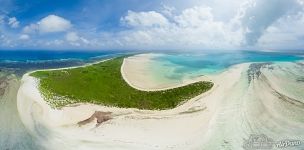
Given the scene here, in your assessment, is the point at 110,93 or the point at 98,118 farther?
the point at 110,93

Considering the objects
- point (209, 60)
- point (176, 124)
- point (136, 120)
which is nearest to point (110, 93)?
point (136, 120)

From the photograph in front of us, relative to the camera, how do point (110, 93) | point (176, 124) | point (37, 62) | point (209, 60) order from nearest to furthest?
point (176, 124) < point (110, 93) < point (37, 62) < point (209, 60)

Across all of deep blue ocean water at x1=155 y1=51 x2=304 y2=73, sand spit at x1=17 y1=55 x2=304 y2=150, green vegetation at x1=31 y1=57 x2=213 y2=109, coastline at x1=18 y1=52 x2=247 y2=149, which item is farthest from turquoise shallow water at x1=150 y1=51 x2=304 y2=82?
coastline at x1=18 y1=52 x2=247 y2=149

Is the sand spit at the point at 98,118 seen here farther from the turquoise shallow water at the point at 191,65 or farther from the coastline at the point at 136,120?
the turquoise shallow water at the point at 191,65

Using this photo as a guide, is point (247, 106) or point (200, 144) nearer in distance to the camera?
point (200, 144)

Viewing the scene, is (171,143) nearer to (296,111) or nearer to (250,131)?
(250,131)

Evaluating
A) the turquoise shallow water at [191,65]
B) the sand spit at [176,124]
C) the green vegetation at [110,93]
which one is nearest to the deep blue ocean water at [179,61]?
the turquoise shallow water at [191,65]

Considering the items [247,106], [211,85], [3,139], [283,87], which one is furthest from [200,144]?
[283,87]

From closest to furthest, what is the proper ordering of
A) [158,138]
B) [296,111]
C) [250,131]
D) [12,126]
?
[158,138] → [250,131] → [12,126] → [296,111]

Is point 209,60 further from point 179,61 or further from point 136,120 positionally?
point 136,120
